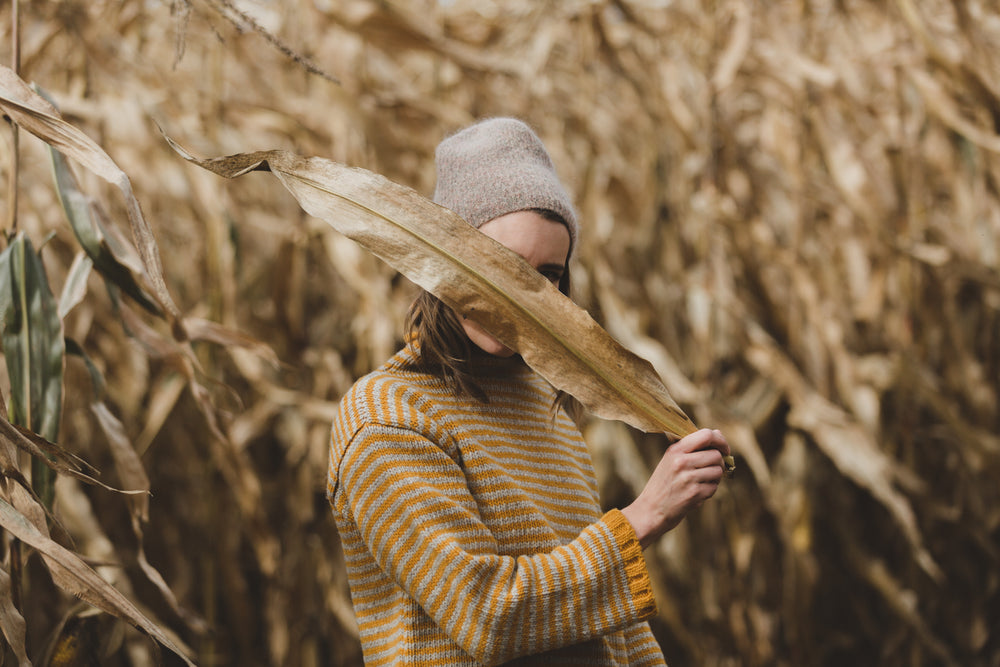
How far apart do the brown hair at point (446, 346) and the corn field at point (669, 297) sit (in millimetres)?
481

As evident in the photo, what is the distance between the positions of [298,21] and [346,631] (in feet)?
3.03

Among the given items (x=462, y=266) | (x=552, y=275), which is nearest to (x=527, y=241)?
(x=552, y=275)

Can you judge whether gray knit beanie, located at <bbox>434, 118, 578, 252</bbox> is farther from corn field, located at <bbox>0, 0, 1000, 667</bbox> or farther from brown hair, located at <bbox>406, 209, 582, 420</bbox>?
corn field, located at <bbox>0, 0, 1000, 667</bbox>

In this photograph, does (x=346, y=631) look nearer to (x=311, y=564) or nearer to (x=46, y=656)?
(x=311, y=564)

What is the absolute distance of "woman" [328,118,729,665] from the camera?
570 millimetres

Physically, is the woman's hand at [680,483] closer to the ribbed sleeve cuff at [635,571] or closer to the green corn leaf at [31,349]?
the ribbed sleeve cuff at [635,571]

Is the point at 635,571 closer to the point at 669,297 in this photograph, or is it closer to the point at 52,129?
the point at 52,129

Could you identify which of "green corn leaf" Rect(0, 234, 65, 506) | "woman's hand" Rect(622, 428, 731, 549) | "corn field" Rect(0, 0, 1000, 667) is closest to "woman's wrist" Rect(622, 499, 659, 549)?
"woman's hand" Rect(622, 428, 731, 549)

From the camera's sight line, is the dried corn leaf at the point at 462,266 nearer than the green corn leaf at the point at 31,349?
Yes

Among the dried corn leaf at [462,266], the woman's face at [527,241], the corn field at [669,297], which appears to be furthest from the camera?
the corn field at [669,297]

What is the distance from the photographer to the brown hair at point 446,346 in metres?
0.67

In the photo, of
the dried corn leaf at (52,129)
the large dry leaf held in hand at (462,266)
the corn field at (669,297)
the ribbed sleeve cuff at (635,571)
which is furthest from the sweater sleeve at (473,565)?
Answer: the corn field at (669,297)

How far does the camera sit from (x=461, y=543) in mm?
580

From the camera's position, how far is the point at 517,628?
1.85ft
